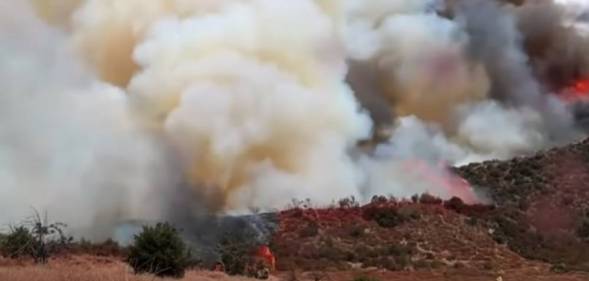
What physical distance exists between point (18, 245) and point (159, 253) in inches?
197

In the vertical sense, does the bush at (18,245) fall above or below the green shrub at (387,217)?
below

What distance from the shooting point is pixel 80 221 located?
4525 centimetres

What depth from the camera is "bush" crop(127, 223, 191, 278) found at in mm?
25484

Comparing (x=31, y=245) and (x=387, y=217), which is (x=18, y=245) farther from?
(x=387, y=217)

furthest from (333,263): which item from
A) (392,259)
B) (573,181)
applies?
(573,181)

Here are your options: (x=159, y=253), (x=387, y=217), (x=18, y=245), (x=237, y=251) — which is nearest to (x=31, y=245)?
(x=18, y=245)

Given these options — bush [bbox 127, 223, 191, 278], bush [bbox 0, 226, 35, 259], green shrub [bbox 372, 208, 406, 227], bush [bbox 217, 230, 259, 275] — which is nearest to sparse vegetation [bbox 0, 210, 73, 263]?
bush [bbox 0, 226, 35, 259]

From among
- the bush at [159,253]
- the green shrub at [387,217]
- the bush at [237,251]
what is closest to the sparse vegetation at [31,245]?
the bush at [159,253]

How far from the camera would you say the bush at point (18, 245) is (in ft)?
85.4

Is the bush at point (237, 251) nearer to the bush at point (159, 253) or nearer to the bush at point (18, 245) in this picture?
the bush at point (159, 253)

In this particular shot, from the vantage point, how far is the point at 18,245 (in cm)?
2770

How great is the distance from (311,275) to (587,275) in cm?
1280

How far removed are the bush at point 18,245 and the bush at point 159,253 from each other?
10.1ft

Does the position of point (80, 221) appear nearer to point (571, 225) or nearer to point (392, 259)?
point (392, 259)
